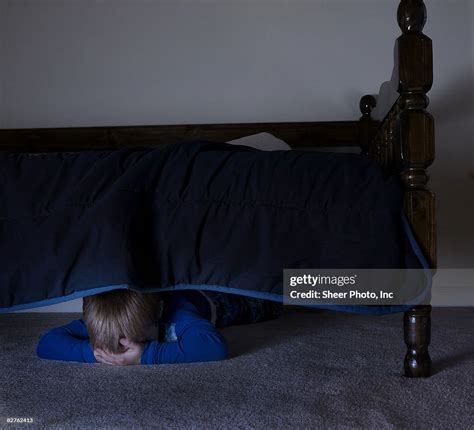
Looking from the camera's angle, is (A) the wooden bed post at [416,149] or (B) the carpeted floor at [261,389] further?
(A) the wooden bed post at [416,149]

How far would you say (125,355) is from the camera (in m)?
1.05

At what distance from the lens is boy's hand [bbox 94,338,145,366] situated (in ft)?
3.45

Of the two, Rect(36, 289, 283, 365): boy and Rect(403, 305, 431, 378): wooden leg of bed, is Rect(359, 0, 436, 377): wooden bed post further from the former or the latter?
Rect(36, 289, 283, 365): boy

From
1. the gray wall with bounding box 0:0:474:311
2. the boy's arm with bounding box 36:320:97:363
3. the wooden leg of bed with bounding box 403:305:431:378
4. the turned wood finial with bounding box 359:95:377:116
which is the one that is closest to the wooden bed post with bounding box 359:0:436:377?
the wooden leg of bed with bounding box 403:305:431:378

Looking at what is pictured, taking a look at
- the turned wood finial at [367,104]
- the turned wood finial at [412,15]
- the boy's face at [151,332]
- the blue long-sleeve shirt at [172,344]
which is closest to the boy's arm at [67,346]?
the blue long-sleeve shirt at [172,344]

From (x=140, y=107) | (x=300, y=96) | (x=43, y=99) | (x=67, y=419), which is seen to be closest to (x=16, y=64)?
(x=43, y=99)

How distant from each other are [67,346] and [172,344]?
0.21 metres

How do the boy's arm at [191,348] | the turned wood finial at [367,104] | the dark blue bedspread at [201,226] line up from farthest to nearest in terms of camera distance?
the turned wood finial at [367,104]
the boy's arm at [191,348]
the dark blue bedspread at [201,226]

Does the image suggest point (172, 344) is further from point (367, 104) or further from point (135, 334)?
point (367, 104)

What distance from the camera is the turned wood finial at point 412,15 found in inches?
38.6

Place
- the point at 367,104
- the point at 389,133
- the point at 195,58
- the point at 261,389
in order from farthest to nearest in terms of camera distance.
A: the point at 195,58 < the point at 367,104 < the point at 389,133 < the point at 261,389

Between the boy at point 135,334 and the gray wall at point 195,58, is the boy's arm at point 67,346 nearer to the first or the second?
the boy at point 135,334

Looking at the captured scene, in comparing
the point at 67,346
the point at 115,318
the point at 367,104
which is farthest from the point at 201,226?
the point at 367,104

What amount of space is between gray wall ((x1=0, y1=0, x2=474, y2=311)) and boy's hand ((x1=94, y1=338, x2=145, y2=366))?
38.9 inches
